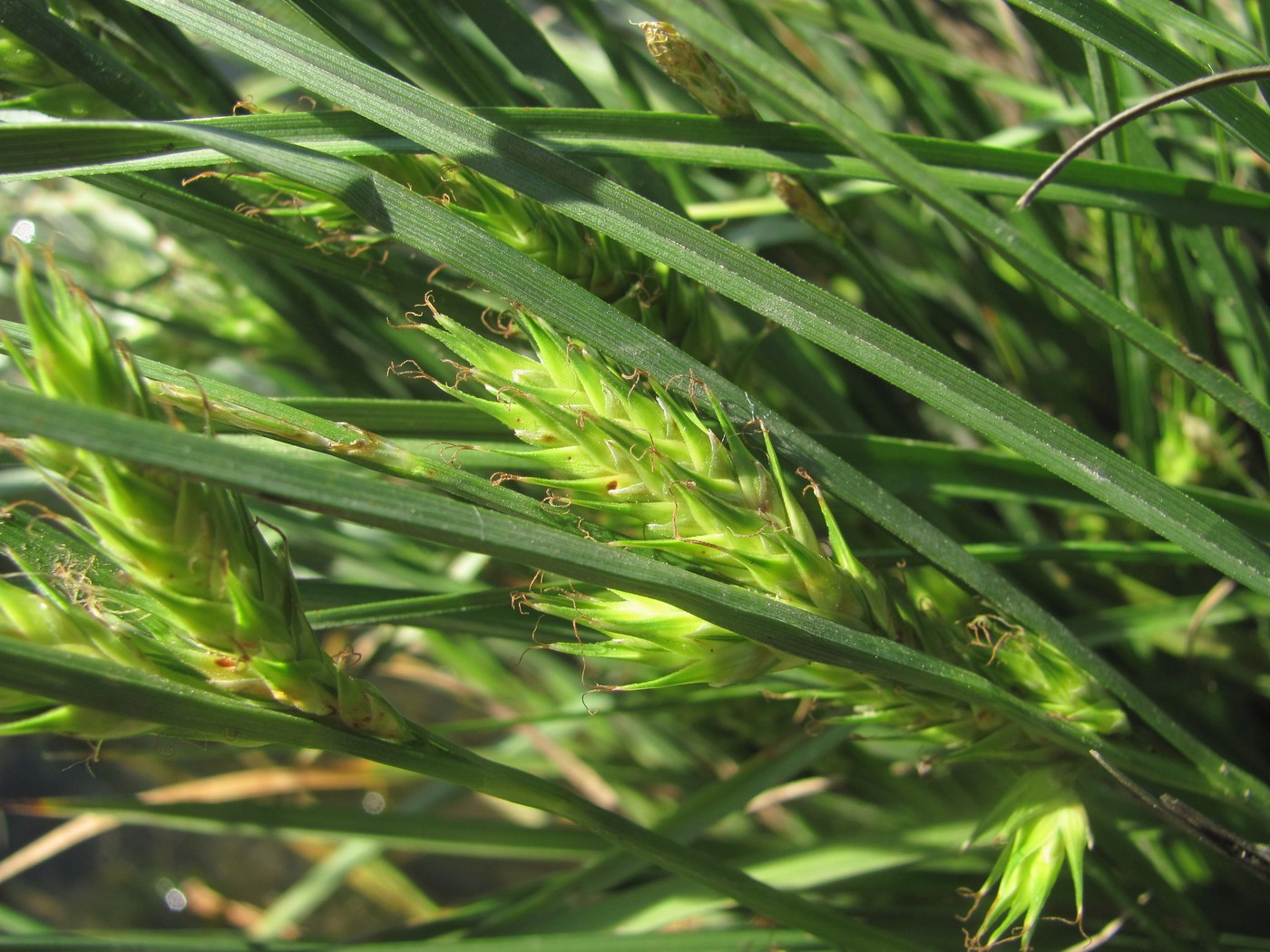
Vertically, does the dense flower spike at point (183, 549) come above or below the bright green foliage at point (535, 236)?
below

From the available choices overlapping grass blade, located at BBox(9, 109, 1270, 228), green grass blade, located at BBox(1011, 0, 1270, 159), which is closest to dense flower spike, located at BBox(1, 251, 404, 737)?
overlapping grass blade, located at BBox(9, 109, 1270, 228)

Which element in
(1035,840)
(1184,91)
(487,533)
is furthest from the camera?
(1035,840)

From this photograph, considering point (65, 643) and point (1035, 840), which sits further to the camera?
point (1035, 840)

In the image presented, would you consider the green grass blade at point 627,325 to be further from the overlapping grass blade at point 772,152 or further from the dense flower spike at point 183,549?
the dense flower spike at point 183,549

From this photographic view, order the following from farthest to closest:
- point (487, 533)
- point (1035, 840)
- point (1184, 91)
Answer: point (1035, 840) < point (1184, 91) < point (487, 533)

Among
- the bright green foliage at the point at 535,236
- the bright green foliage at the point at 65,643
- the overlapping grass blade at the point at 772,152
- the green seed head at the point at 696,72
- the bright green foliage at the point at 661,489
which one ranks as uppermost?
the green seed head at the point at 696,72

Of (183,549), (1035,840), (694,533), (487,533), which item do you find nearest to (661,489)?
(694,533)

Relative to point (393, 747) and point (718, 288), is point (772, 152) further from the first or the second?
point (393, 747)

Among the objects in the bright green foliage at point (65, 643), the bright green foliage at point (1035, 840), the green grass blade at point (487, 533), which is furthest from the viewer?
the bright green foliage at point (1035, 840)

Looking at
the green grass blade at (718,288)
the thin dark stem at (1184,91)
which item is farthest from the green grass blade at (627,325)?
the thin dark stem at (1184,91)

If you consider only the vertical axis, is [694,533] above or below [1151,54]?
below
